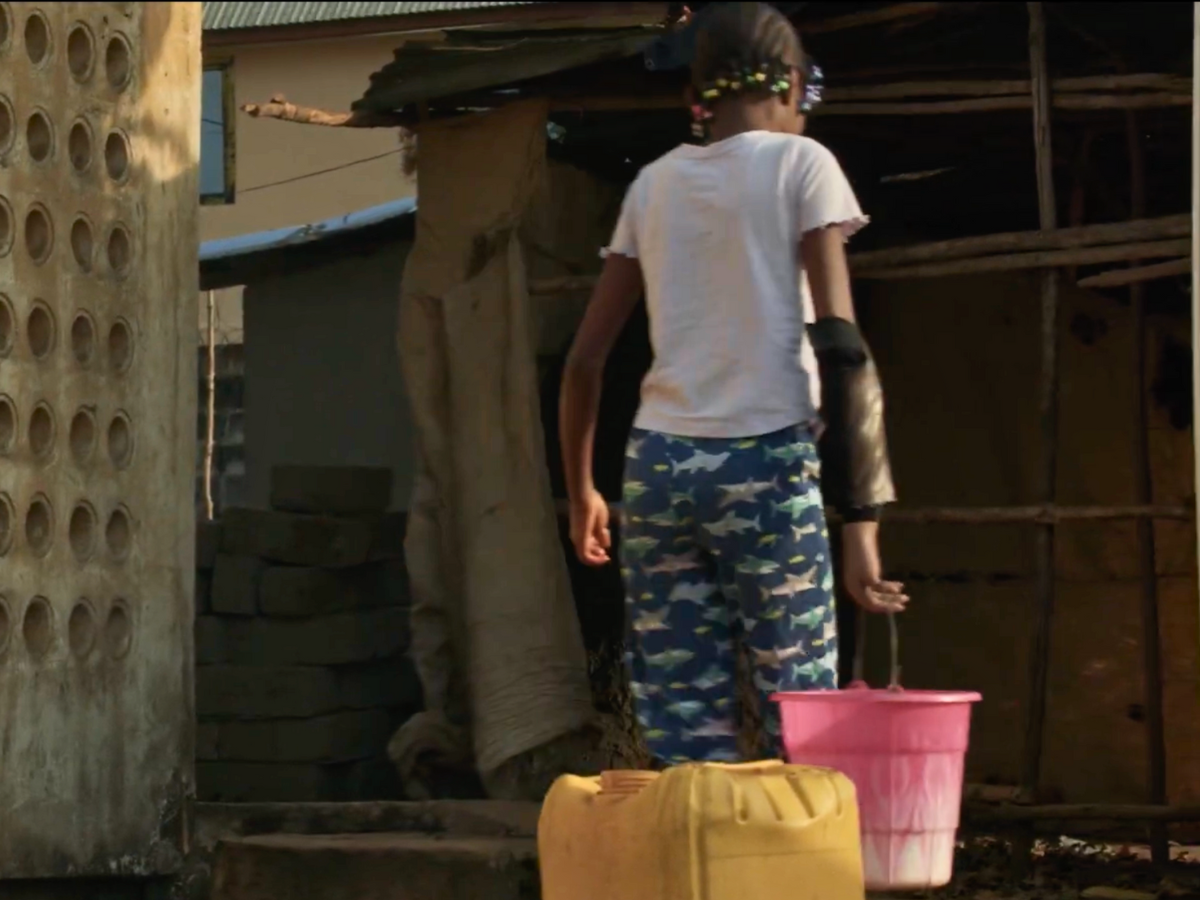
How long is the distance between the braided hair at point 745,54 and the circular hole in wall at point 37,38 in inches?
91.2

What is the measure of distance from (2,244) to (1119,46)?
10.5 feet

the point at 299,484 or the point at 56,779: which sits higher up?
the point at 299,484

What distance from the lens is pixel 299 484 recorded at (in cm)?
784

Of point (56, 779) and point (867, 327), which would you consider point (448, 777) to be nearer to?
point (56, 779)

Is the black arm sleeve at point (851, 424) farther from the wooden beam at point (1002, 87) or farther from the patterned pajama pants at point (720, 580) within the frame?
the wooden beam at point (1002, 87)

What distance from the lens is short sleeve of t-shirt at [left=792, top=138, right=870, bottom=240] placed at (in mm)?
4039

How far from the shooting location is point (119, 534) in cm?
611

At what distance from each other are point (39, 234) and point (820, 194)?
8.41 ft

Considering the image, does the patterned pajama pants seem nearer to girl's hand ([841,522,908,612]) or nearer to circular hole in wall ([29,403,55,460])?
girl's hand ([841,522,908,612])

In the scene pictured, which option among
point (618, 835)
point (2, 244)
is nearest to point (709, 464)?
point (618, 835)

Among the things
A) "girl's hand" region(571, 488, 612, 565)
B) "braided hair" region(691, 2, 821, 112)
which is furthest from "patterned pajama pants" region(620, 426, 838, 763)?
"braided hair" region(691, 2, 821, 112)

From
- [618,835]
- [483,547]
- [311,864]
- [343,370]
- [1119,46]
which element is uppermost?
[1119,46]

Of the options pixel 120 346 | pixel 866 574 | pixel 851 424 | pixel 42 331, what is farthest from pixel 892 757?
pixel 120 346

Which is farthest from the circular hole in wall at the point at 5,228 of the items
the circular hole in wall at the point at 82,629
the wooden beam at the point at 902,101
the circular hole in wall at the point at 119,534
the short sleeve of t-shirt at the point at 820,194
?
the short sleeve of t-shirt at the point at 820,194
